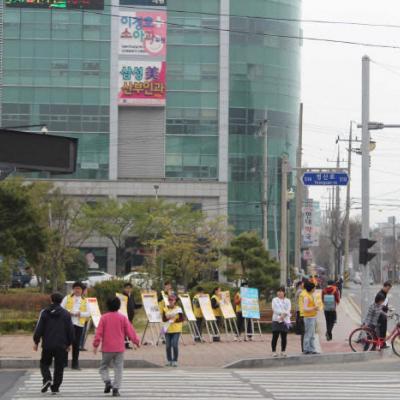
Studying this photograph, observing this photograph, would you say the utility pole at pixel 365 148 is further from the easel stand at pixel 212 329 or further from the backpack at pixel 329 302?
the easel stand at pixel 212 329

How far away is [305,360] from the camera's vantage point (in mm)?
24422

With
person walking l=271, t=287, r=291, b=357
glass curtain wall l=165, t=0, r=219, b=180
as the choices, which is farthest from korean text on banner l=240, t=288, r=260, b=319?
glass curtain wall l=165, t=0, r=219, b=180

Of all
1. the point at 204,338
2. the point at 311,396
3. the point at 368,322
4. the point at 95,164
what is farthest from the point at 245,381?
the point at 95,164

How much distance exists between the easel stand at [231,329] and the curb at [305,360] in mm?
6467

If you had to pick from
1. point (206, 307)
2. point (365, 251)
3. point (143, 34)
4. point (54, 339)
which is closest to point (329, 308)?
point (365, 251)

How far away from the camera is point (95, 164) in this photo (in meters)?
83.7

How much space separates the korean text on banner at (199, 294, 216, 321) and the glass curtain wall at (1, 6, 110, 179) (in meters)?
54.3

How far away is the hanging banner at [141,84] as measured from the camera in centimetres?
8225

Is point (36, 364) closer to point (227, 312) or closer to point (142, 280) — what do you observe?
point (227, 312)

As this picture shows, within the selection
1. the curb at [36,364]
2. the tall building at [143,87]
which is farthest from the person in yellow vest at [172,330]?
the tall building at [143,87]

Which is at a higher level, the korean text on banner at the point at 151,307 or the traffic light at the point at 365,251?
the traffic light at the point at 365,251

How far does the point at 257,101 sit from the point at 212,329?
5587 centimetres

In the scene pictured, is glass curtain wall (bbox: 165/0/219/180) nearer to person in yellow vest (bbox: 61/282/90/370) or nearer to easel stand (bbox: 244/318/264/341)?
easel stand (bbox: 244/318/264/341)

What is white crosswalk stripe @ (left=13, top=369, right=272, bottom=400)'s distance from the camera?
1661cm
